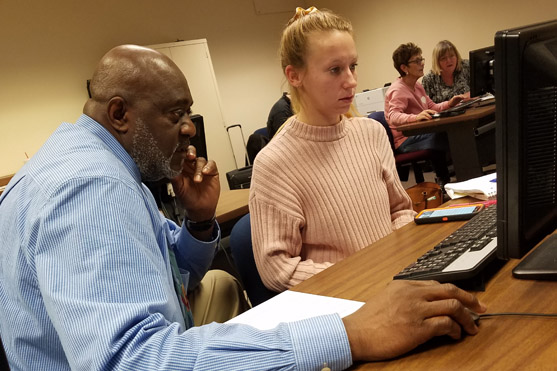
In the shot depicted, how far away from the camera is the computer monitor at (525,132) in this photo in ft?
2.44

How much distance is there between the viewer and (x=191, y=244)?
156 centimetres

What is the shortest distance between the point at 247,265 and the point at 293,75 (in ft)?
1.99

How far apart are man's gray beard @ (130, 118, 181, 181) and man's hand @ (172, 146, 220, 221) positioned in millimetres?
312

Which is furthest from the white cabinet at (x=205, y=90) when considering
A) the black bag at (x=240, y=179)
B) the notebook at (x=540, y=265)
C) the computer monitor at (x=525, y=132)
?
the computer monitor at (x=525, y=132)

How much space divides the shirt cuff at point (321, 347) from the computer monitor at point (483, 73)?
50 cm

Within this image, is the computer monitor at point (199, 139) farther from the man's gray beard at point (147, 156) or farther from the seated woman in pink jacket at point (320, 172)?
the man's gray beard at point (147, 156)

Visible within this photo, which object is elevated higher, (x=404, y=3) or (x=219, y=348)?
(x=404, y=3)

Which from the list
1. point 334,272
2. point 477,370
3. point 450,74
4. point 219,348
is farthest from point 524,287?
point 450,74

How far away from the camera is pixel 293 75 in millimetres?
1644

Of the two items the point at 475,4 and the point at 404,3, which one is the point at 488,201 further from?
the point at 404,3

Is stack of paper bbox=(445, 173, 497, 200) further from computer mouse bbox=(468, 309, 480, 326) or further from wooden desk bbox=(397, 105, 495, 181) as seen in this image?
wooden desk bbox=(397, 105, 495, 181)

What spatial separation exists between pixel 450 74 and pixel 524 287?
16.5 ft

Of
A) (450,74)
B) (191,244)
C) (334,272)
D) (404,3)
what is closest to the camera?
(334,272)

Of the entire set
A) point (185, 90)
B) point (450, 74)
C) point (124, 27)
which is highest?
point (124, 27)
